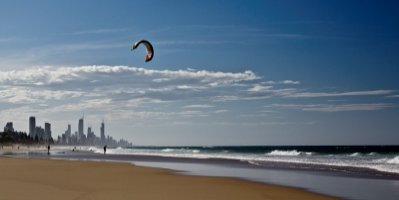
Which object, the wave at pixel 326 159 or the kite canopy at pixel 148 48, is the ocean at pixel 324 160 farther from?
the kite canopy at pixel 148 48

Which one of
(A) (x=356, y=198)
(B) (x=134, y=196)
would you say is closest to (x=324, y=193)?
(A) (x=356, y=198)

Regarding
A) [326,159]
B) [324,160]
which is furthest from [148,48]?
[326,159]

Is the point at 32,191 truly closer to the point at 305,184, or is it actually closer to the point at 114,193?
the point at 114,193

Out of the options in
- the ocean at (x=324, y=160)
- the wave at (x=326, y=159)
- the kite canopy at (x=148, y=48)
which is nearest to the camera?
the kite canopy at (x=148, y=48)

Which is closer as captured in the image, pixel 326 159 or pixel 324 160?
pixel 324 160

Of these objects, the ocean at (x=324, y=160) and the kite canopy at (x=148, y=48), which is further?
the ocean at (x=324, y=160)

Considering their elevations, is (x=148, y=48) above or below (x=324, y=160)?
above

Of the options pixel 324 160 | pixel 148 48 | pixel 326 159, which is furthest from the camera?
pixel 326 159

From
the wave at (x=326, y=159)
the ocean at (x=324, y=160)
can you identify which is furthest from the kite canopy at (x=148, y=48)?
the wave at (x=326, y=159)

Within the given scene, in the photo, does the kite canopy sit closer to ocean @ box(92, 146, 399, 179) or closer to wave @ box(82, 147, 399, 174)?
ocean @ box(92, 146, 399, 179)

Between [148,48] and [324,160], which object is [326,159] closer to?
[324,160]

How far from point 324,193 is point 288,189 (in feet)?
5.44

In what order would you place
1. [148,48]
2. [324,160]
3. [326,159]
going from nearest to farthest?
1. [148,48]
2. [324,160]
3. [326,159]

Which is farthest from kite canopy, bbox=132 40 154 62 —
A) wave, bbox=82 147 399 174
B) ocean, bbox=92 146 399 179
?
wave, bbox=82 147 399 174
